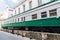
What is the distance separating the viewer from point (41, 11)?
18.5m

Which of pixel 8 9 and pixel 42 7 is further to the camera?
pixel 8 9

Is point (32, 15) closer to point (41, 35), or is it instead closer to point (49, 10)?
point (49, 10)

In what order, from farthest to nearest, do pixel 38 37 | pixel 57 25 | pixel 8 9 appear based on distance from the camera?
1. pixel 8 9
2. pixel 38 37
3. pixel 57 25

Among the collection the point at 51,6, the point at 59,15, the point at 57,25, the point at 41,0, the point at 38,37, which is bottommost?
the point at 38,37

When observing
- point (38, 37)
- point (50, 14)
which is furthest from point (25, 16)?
point (38, 37)

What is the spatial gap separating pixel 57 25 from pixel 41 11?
515cm

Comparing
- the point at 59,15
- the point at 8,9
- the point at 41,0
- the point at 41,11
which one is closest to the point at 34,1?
the point at 41,0

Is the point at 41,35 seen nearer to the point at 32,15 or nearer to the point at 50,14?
the point at 50,14

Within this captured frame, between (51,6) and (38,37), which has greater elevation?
(51,6)

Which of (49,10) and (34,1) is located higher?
(34,1)

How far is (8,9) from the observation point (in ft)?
145

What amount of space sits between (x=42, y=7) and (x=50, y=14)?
1.84m

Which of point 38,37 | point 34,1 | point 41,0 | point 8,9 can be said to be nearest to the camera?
point 38,37

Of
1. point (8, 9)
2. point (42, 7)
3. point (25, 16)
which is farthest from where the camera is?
point (8, 9)
